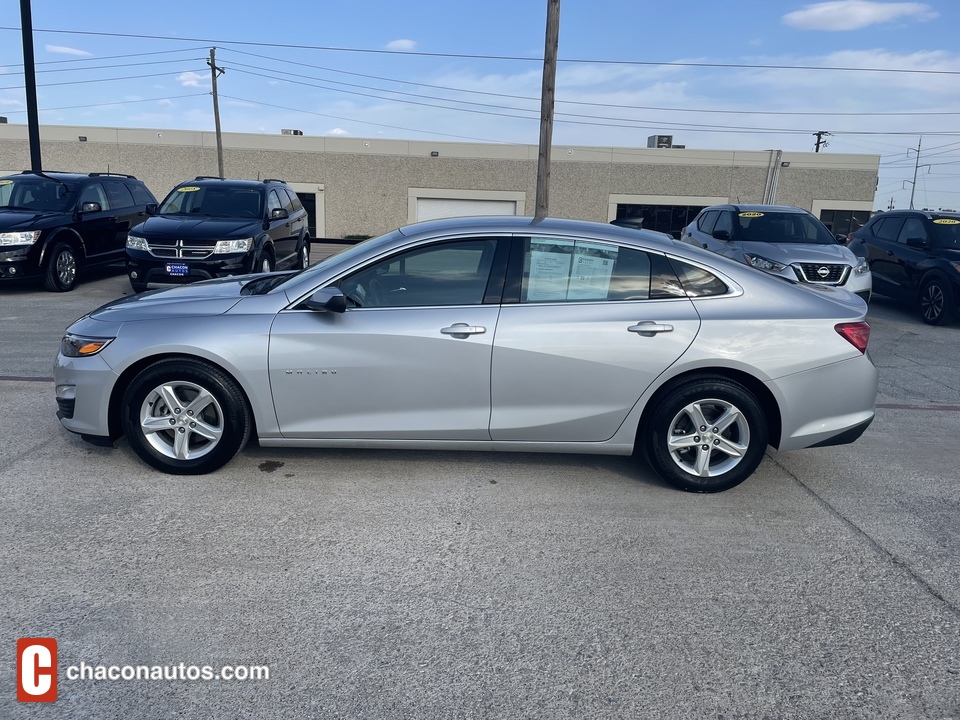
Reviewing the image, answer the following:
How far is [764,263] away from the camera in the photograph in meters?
10.5

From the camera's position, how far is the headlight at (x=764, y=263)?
1033 cm

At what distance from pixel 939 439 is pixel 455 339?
4043 mm

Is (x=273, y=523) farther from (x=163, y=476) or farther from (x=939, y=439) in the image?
(x=939, y=439)

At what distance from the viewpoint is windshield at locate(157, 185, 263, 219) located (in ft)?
37.8

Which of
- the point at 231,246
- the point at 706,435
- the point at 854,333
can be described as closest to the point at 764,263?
the point at 854,333

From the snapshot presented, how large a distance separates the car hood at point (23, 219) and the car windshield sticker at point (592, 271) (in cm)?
985

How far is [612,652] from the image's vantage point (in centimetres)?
303

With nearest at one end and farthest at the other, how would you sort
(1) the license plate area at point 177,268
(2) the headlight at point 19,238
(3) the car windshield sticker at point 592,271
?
(3) the car windshield sticker at point 592,271 < (1) the license plate area at point 177,268 < (2) the headlight at point 19,238

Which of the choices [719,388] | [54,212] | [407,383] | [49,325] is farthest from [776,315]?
[54,212]

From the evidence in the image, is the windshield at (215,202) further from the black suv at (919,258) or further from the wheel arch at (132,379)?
the black suv at (919,258)

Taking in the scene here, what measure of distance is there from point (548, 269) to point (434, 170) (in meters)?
30.2

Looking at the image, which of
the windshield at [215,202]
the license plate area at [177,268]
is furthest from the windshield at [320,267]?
the windshield at [215,202]

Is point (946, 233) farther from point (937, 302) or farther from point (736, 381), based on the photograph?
point (736, 381)

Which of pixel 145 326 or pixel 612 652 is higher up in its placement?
pixel 145 326
